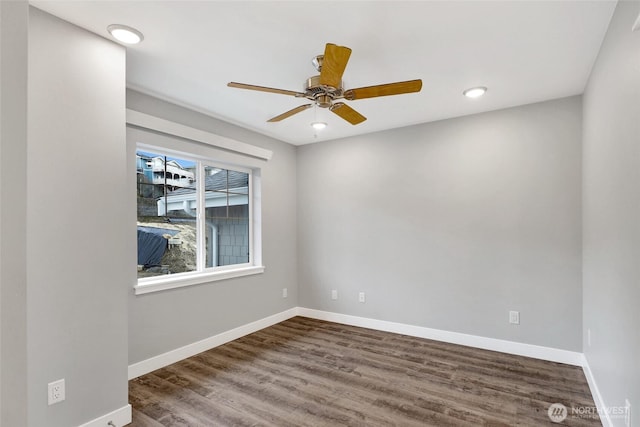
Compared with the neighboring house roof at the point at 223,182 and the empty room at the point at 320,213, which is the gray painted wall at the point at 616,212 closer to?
the empty room at the point at 320,213

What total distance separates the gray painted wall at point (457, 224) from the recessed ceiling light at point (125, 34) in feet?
8.78

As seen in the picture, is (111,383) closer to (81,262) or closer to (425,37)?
(81,262)

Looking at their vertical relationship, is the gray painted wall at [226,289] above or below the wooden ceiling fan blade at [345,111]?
below

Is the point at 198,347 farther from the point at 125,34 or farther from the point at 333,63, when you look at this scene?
the point at 333,63

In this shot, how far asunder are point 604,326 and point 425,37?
2.16 meters

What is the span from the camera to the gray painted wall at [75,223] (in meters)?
1.72

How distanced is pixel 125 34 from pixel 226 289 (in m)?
2.50

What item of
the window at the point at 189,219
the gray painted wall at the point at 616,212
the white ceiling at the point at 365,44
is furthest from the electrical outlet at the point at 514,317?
the window at the point at 189,219

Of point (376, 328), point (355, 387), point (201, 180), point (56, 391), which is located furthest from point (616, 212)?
point (201, 180)

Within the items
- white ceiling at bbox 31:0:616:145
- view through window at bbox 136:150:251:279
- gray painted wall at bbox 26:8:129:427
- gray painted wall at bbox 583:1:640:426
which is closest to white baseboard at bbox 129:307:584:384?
gray painted wall at bbox 583:1:640:426

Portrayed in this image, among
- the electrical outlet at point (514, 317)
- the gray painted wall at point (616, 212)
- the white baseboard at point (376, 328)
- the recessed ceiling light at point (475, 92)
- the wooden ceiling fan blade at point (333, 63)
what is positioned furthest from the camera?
the electrical outlet at point (514, 317)

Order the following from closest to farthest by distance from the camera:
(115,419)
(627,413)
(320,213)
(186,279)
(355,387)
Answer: (627,413)
(115,419)
(355,387)
(186,279)
(320,213)

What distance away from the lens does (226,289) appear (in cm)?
356

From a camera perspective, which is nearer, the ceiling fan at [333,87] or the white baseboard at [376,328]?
the ceiling fan at [333,87]
